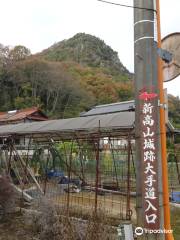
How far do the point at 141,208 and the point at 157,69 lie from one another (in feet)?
4.39

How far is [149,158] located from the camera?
9.69 feet

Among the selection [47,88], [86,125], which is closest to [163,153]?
[86,125]

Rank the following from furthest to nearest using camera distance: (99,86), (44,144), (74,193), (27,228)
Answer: (99,86) → (44,144) → (74,193) → (27,228)

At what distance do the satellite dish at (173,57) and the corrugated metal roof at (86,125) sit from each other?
3.17 metres

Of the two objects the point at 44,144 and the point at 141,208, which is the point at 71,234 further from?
the point at 44,144

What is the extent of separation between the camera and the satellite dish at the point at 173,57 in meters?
3.24

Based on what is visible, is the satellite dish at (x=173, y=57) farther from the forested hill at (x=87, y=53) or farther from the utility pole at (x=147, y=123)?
the forested hill at (x=87, y=53)

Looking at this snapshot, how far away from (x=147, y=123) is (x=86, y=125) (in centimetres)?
484

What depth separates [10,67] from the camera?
46.4m

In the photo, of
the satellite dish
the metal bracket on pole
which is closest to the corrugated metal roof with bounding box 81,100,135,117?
the satellite dish

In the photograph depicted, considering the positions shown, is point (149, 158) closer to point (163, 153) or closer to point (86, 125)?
point (163, 153)

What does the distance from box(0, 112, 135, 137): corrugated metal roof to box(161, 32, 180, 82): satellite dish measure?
3166 mm

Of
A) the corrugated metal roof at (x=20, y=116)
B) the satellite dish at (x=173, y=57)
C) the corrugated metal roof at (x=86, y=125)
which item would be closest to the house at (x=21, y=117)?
the corrugated metal roof at (x=20, y=116)

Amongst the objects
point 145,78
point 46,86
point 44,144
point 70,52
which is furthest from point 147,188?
point 70,52
